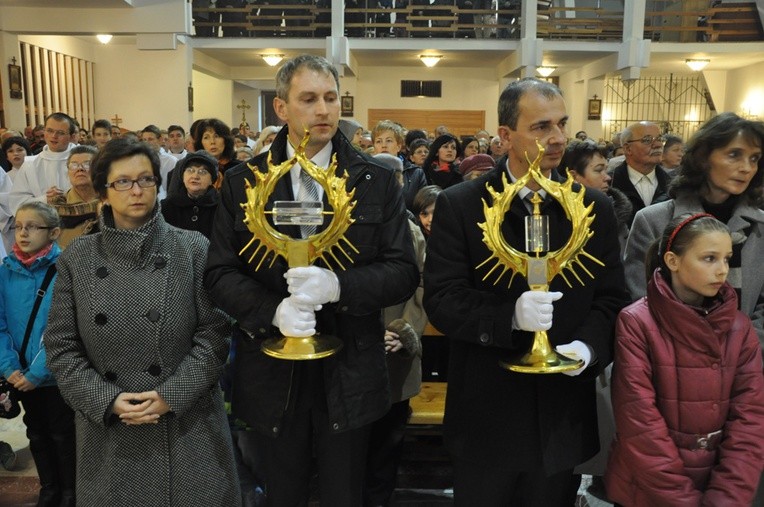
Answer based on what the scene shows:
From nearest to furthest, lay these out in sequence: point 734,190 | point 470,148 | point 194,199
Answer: point 734,190
point 194,199
point 470,148

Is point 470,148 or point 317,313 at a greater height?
point 470,148

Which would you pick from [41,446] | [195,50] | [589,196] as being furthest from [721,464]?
[195,50]

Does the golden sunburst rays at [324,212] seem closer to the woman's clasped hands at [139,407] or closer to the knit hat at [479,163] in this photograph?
the woman's clasped hands at [139,407]

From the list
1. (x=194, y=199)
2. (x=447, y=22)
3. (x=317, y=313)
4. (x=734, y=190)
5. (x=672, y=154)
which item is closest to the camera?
(x=317, y=313)

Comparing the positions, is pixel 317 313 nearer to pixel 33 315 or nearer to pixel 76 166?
pixel 33 315

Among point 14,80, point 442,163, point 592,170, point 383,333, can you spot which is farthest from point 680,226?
point 14,80

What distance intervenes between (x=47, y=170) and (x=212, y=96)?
12.5m

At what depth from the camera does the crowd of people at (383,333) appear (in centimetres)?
191

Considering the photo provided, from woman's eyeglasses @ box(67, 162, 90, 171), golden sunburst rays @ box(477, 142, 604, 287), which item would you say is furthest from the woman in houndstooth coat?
woman's eyeglasses @ box(67, 162, 90, 171)

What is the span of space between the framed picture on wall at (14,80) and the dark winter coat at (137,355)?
405 inches

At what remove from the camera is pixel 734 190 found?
92.7 inches

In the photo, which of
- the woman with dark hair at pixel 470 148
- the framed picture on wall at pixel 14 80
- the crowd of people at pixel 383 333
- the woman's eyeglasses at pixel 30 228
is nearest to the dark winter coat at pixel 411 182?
the woman with dark hair at pixel 470 148

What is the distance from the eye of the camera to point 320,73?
202 cm

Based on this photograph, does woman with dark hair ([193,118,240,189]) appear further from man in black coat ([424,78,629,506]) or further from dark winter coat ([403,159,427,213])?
man in black coat ([424,78,629,506])
